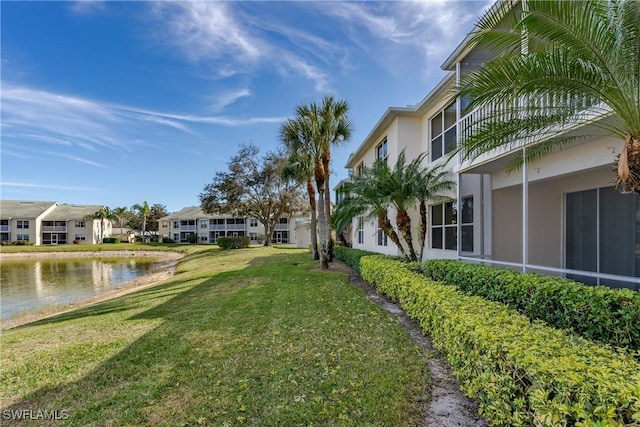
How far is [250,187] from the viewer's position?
38688 mm

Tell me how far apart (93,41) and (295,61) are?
810 centimetres

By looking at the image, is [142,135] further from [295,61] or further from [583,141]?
[583,141]

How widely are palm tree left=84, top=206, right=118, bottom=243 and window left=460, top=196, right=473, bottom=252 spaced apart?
69.3 meters

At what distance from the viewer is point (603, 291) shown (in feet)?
13.8

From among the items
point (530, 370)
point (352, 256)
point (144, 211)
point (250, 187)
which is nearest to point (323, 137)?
point (352, 256)

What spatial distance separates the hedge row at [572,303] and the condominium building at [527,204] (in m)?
0.64

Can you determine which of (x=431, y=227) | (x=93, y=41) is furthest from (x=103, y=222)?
(x=431, y=227)

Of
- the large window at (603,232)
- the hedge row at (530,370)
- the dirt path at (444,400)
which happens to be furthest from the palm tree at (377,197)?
the hedge row at (530,370)

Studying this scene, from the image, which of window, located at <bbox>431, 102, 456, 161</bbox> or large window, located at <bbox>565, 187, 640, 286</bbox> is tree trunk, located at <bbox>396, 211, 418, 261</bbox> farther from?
large window, located at <bbox>565, 187, 640, 286</bbox>

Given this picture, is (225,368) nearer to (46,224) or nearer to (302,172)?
(302,172)

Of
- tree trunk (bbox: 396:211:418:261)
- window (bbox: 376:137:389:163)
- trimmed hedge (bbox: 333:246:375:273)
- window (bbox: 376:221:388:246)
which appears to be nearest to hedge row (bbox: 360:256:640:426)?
tree trunk (bbox: 396:211:418:261)

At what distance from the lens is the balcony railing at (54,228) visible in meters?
61.7

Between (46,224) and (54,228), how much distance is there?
5.34 feet

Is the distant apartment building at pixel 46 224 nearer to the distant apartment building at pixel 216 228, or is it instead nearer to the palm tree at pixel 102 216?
the palm tree at pixel 102 216
